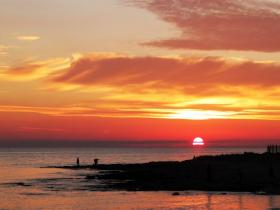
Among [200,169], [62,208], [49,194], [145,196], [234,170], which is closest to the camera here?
[62,208]

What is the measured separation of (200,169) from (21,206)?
103 ft

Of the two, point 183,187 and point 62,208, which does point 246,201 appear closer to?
point 183,187

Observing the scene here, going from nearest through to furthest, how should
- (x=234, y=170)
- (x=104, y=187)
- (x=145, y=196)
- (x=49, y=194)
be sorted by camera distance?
1. (x=145, y=196)
2. (x=49, y=194)
3. (x=104, y=187)
4. (x=234, y=170)

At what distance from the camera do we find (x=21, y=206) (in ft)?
144

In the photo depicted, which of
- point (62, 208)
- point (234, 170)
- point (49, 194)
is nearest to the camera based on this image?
point (62, 208)

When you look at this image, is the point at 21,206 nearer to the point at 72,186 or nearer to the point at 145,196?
the point at 145,196

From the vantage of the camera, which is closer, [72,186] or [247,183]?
[247,183]

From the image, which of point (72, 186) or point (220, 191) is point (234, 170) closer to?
point (220, 191)

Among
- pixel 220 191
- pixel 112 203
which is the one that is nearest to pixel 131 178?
pixel 220 191

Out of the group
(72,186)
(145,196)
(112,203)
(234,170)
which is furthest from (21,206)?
(234,170)

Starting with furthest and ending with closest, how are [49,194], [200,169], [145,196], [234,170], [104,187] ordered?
[200,169] < [234,170] < [104,187] < [49,194] < [145,196]

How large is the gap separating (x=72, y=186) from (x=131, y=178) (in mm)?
10943

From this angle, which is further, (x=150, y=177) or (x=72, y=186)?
(x=150, y=177)

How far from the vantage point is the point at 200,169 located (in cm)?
7031
